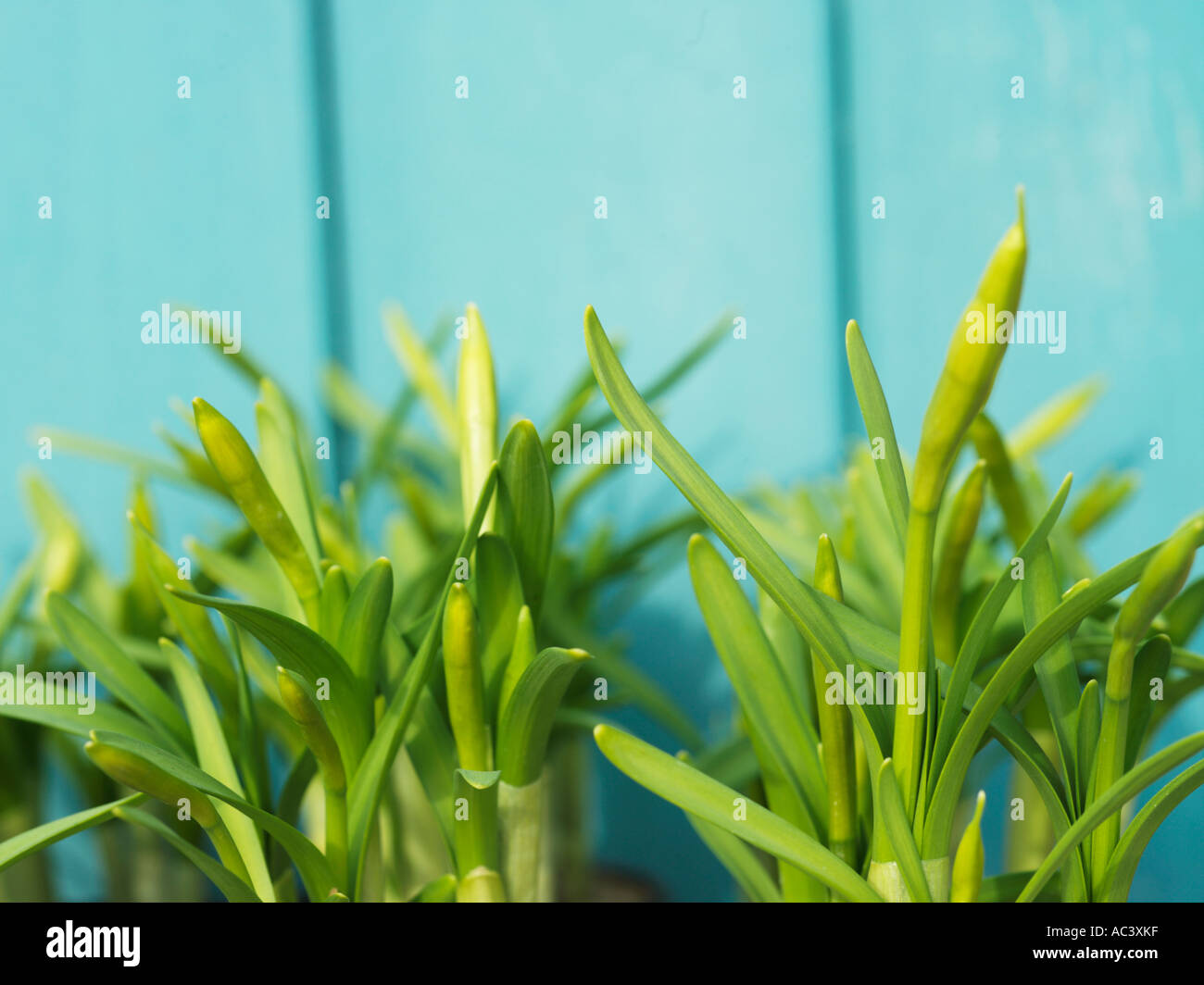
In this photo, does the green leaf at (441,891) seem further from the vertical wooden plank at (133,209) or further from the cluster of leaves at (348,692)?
the vertical wooden plank at (133,209)

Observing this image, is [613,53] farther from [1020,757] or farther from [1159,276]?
[1020,757]

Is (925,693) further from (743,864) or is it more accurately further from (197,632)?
(197,632)

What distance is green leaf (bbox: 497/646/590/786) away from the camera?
0.41 meters

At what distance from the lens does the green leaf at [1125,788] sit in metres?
0.36

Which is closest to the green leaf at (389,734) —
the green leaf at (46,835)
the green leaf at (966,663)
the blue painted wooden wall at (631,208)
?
the green leaf at (46,835)

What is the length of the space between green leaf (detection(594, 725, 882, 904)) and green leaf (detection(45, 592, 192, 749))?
229 millimetres

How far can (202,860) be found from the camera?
1.32ft

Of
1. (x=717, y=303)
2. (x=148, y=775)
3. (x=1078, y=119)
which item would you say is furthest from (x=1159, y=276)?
(x=148, y=775)

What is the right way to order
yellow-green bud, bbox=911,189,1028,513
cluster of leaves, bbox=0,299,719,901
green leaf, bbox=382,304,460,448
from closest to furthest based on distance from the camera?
1. yellow-green bud, bbox=911,189,1028,513
2. cluster of leaves, bbox=0,299,719,901
3. green leaf, bbox=382,304,460,448

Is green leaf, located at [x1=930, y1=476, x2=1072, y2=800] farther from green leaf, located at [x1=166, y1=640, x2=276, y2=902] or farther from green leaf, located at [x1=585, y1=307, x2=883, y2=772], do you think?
green leaf, located at [x1=166, y1=640, x2=276, y2=902]

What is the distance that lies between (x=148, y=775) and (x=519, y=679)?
0.16 m

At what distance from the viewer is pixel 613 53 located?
0.81 metres

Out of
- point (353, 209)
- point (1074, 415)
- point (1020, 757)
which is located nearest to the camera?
point (1020, 757)

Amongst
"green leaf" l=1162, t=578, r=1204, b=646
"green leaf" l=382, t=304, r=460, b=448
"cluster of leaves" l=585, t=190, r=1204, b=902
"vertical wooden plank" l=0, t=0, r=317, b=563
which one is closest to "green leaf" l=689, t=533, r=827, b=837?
"cluster of leaves" l=585, t=190, r=1204, b=902
